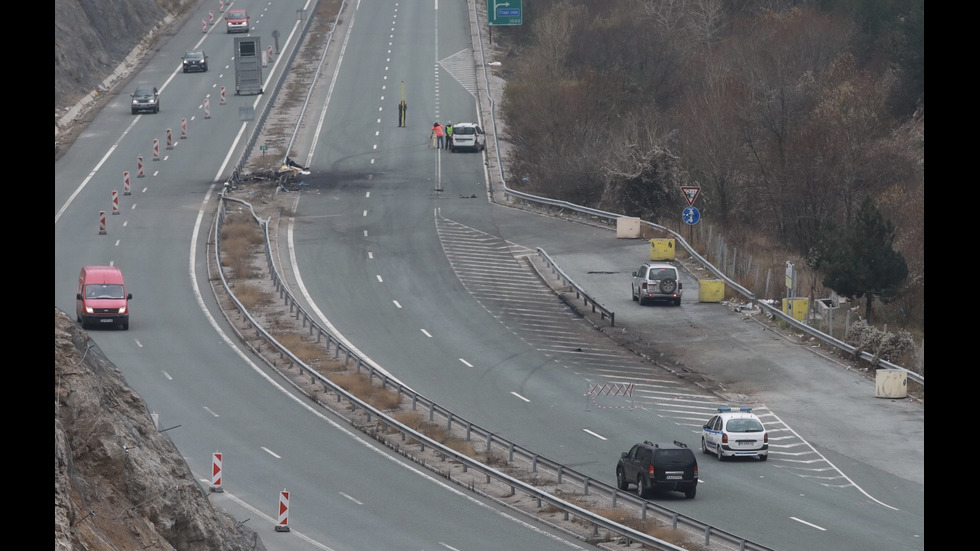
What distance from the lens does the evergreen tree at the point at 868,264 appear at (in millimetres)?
48031

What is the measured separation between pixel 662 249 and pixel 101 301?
77.9 feet

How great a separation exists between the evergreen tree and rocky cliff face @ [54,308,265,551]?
119 feet

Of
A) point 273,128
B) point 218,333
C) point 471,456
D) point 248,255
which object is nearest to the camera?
point 471,456

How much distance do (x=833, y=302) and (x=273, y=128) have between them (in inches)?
1691

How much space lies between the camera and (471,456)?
112 ft

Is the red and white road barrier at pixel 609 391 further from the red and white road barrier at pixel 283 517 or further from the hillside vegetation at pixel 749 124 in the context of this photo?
the red and white road barrier at pixel 283 517

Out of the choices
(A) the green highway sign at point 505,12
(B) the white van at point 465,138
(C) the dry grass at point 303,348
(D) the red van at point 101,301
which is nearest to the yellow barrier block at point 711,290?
(C) the dry grass at point 303,348

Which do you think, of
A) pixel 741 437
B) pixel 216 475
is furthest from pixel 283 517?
pixel 741 437

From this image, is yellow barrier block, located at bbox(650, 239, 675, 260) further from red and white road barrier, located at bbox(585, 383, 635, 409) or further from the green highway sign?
the green highway sign

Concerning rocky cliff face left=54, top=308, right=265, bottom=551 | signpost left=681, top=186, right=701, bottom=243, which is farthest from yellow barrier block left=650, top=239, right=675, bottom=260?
rocky cliff face left=54, top=308, right=265, bottom=551

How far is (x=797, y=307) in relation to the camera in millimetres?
48406

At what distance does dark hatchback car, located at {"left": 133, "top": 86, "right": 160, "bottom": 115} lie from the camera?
86.9 m
